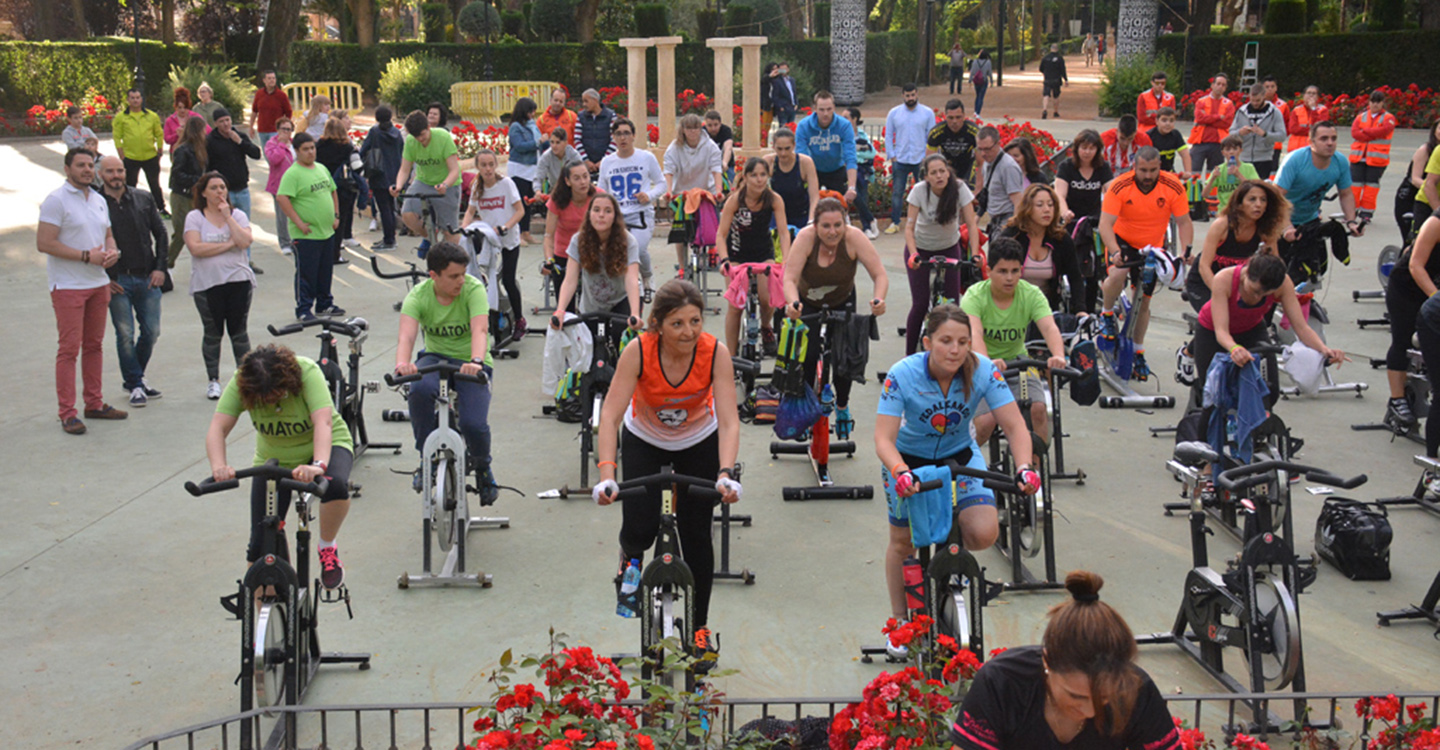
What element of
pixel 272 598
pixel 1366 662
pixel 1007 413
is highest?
pixel 1007 413

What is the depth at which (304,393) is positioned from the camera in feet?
18.9

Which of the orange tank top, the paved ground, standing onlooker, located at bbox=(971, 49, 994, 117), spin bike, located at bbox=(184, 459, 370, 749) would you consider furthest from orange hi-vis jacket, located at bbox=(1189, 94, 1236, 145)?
standing onlooker, located at bbox=(971, 49, 994, 117)

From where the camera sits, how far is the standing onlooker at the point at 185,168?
552 inches

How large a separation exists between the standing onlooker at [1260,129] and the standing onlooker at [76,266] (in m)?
14.3

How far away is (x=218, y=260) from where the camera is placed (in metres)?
9.61

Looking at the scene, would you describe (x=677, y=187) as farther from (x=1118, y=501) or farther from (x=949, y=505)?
(x=949, y=505)

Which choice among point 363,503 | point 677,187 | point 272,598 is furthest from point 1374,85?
point 272,598

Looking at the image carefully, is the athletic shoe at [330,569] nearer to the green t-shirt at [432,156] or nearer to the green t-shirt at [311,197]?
the green t-shirt at [311,197]

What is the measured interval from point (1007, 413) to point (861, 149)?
42.8ft

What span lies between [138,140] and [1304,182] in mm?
14425

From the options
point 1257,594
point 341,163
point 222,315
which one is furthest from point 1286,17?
point 1257,594

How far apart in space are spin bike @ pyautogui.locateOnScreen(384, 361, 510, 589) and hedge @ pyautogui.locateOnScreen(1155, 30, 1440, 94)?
1207 inches

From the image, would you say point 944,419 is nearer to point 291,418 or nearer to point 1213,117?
point 291,418

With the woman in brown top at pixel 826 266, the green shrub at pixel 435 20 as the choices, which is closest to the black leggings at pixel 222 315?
the woman in brown top at pixel 826 266
